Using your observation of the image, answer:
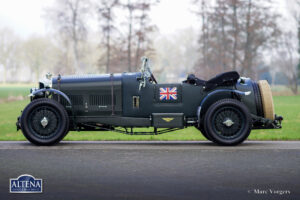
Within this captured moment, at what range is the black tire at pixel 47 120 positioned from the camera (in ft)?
25.6

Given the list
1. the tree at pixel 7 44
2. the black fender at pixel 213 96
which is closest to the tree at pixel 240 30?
the black fender at pixel 213 96

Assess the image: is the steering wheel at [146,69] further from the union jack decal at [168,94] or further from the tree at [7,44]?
the tree at [7,44]

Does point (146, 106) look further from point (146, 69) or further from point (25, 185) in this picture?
point (25, 185)

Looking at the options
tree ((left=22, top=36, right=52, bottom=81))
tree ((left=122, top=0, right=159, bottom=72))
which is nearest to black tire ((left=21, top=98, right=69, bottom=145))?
tree ((left=122, top=0, right=159, bottom=72))

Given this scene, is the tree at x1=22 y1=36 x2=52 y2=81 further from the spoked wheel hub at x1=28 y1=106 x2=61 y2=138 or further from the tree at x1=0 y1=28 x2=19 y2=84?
the spoked wheel hub at x1=28 y1=106 x2=61 y2=138

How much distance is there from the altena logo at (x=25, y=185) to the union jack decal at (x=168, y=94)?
12.0 ft

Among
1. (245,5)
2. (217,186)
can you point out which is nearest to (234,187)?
(217,186)

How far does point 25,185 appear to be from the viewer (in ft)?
15.6

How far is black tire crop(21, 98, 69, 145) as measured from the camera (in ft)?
25.6

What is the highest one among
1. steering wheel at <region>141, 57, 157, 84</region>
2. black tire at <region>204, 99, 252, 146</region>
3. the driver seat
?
steering wheel at <region>141, 57, 157, 84</region>

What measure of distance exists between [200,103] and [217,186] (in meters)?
3.53

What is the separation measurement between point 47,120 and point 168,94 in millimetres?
2377

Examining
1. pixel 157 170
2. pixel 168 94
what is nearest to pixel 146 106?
pixel 168 94

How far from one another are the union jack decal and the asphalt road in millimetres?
939
